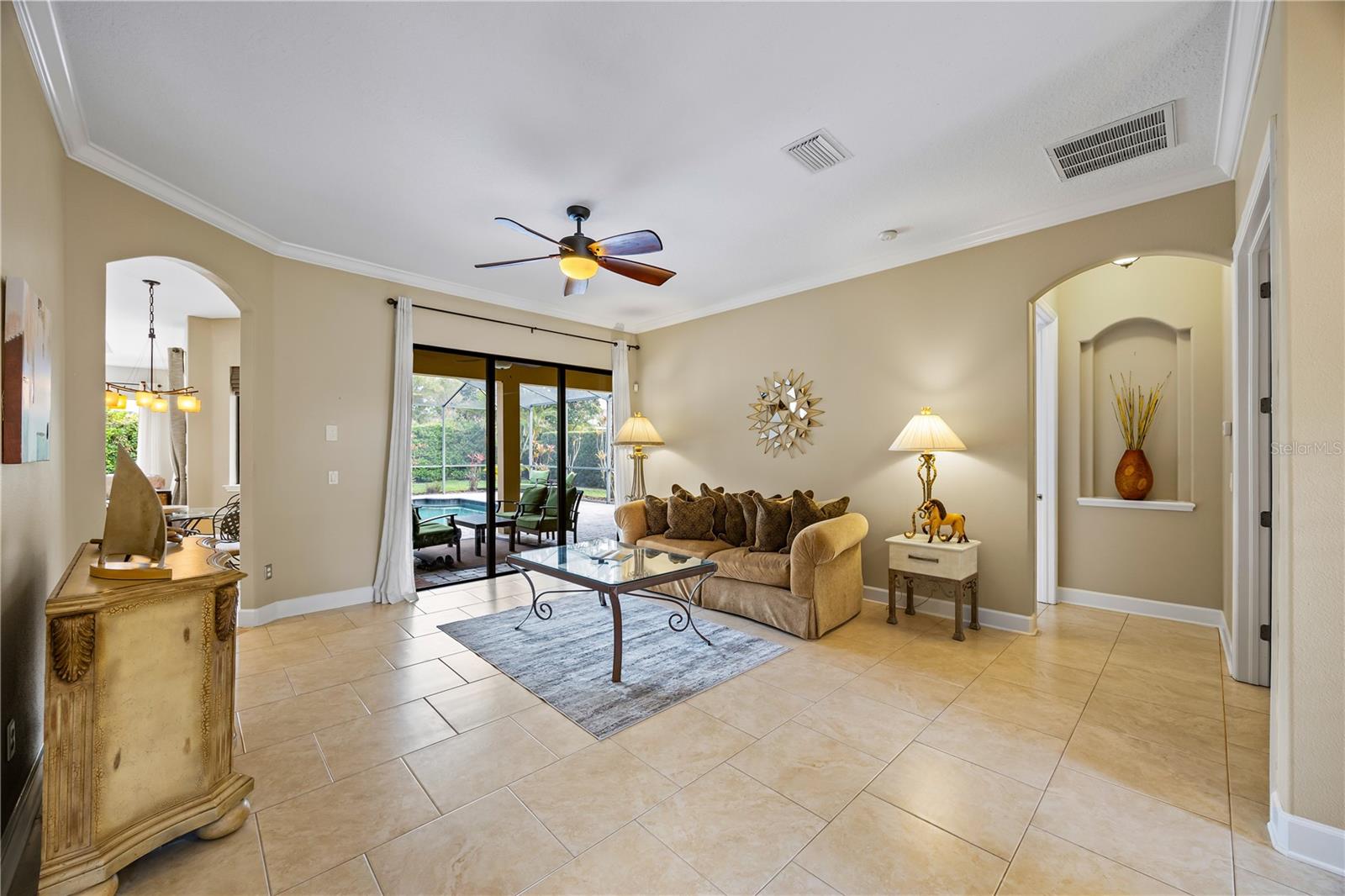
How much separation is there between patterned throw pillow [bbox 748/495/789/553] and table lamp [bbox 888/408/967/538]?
0.93 metres

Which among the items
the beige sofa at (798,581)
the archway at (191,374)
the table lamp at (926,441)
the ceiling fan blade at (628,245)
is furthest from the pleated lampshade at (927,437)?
the archway at (191,374)

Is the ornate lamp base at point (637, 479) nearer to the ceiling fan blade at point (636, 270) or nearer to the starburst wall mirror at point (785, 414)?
the starburst wall mirror at point (785, 414)

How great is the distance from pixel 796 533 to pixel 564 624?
184 cm

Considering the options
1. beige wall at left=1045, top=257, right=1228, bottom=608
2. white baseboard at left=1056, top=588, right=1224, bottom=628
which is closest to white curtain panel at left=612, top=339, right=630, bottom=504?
beige wall at left=1045, top=257, right=1228, bottom=608

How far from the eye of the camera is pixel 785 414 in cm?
532

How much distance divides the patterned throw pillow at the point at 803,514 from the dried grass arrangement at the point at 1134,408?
242 centimetres

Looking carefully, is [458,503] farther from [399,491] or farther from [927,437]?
[927,437]

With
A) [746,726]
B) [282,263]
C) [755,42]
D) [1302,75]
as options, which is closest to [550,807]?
[746,726]

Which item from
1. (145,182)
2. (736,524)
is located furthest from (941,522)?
(145,182)

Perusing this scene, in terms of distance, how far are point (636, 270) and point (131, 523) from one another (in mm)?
2779

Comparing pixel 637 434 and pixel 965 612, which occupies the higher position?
pixel 637 434

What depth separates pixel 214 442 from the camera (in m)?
6.73

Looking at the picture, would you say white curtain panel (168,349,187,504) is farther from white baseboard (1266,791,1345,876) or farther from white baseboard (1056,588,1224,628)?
white baseboard (1056,588,1224,628)

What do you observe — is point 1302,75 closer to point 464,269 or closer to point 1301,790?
point 1301,790
